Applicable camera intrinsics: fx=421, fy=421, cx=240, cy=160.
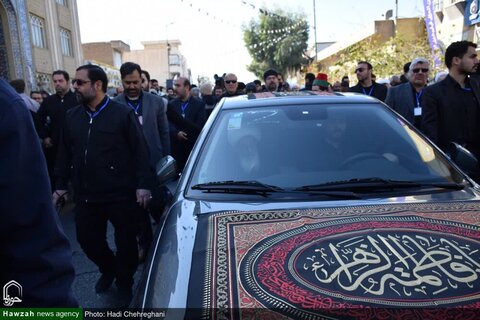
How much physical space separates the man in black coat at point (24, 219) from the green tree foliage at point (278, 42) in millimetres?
37991

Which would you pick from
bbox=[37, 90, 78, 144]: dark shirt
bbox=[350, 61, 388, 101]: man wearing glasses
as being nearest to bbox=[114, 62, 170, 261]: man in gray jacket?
bbox=[37, 90, 78, 144]: dark shirt

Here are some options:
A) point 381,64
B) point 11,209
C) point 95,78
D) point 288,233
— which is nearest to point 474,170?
point 288,233

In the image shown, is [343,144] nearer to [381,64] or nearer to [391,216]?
[391,216]

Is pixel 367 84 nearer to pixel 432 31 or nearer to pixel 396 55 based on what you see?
pixel 432 31

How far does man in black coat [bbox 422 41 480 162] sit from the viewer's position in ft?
12.3

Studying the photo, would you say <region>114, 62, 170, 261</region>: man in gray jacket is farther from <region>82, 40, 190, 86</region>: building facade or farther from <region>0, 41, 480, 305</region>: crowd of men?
<region>82, 40, 190, 86</region>: building facade

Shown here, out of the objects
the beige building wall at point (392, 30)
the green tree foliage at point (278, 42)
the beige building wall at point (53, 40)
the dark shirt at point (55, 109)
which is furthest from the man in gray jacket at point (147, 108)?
the green tree foliage at point (278, 42)

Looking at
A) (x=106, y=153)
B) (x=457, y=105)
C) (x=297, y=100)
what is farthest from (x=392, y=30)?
(x=106, y=153)

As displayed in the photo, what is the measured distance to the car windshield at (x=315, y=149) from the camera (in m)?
2.22

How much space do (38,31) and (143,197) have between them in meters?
19.9

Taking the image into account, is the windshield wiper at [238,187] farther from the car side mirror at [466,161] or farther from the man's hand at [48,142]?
the man's hand at [48,142]

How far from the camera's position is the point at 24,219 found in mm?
1085

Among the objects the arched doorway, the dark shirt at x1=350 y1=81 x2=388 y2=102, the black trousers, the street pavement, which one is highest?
the arched doorway

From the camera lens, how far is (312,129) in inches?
99.9
